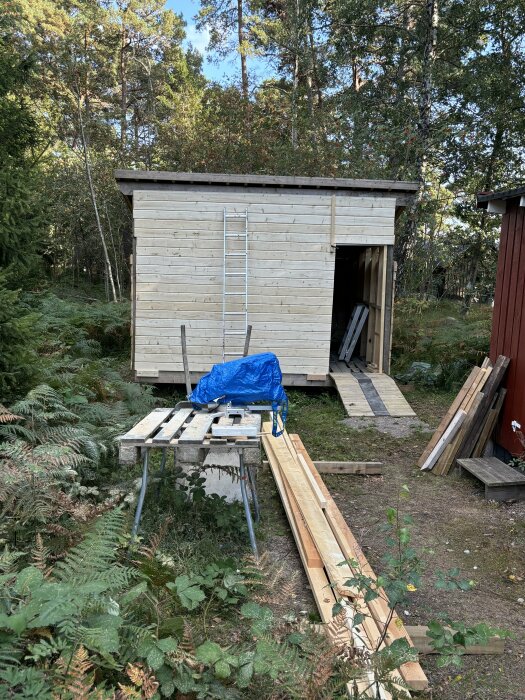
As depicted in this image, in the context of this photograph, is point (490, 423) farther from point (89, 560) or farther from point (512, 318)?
Result: point (89, 560)

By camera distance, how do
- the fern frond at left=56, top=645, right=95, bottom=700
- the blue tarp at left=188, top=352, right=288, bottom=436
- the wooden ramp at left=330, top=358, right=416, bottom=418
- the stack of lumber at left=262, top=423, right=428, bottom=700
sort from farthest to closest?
1. the wooden ramp at left=330, top=358, right=416, bottom=418
2. the blue tarp at left=188, top=352, right=288, bottom=436
3. the stack of lumber at left=262, top=423, right=428, bottom=700
4. the fern frond at left=56, top=645, right=95, bottom=700

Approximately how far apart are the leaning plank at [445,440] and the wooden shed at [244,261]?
3.42 metres

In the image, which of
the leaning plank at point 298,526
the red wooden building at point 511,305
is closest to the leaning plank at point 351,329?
the red wooden building at point 511,305

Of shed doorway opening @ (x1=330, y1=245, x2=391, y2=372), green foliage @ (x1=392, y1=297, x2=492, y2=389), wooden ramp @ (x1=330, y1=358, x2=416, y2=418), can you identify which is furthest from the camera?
green foliage @ (x1=392, y1=297, x2=492, y2=389)

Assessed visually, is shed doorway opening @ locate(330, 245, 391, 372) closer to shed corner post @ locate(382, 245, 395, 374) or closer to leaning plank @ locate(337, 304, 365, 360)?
shed corner post @ locate(382, 245, 395, 374)

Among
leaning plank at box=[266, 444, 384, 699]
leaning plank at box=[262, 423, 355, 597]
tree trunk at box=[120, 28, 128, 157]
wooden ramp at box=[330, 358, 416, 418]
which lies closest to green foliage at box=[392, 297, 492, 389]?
wooden ramp at box=[330, 358, 416, 418]

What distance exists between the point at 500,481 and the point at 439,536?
1183 millimetres

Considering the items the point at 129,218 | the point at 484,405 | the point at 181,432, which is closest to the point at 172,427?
the point at 181,432

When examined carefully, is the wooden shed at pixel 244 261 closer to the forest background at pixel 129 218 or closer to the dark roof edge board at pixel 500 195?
the forest background at pixel 129 218

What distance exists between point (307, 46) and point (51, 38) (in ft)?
28.7

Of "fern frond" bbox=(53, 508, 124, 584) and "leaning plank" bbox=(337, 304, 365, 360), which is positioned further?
"leaning plank" bbox=(337, 304, 365, 360)

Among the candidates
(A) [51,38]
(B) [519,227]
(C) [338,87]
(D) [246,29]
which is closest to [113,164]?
(A) [51,38]

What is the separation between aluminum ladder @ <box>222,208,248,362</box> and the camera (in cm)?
923

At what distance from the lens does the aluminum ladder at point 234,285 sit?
30.3ft
